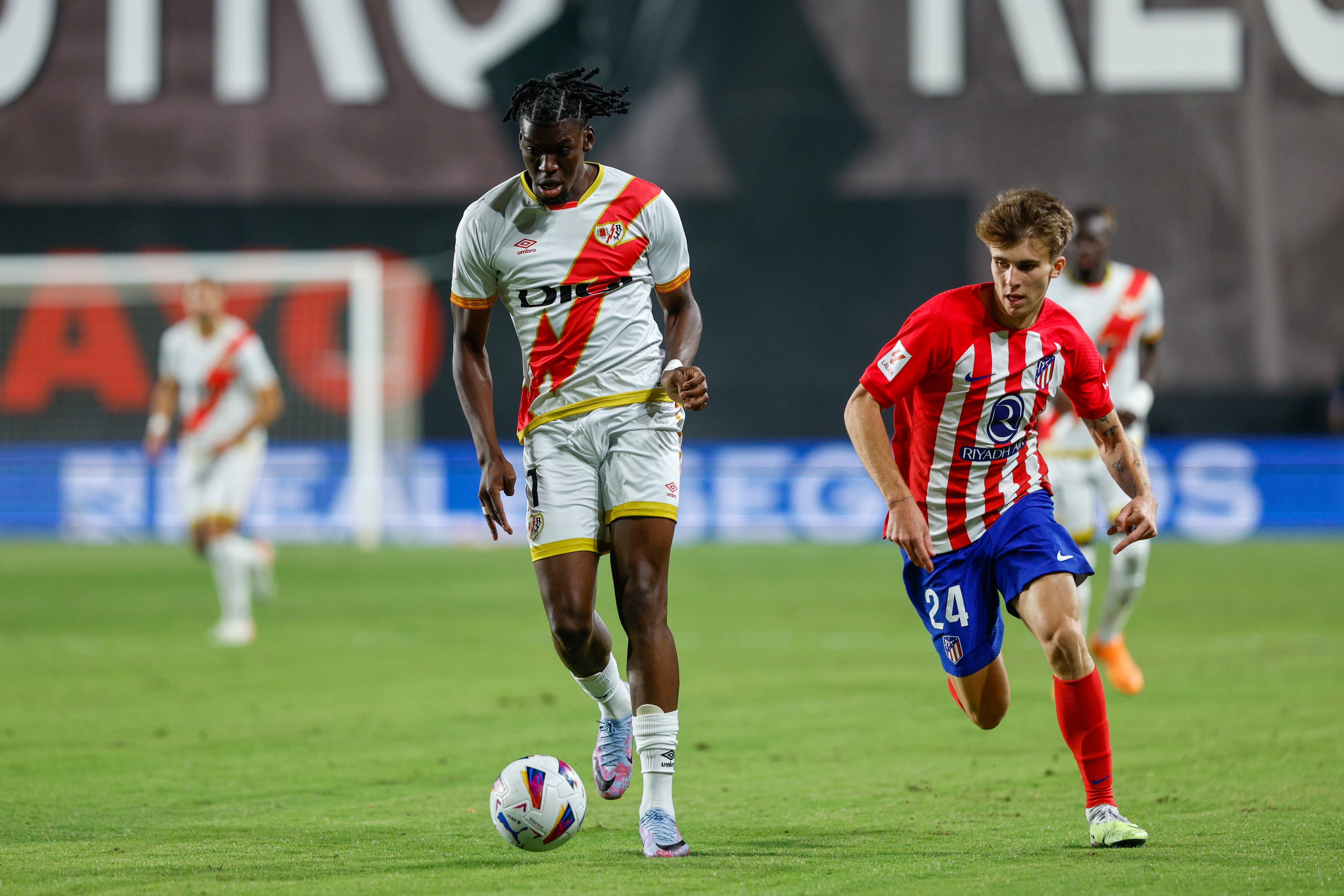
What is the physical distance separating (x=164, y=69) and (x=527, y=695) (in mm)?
14511

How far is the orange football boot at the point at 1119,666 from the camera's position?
27.1 feet

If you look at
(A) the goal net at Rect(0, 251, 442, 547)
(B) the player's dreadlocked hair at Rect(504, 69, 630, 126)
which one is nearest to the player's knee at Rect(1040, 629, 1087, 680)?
(B) the player's dreadlocked hair at Rect(504, 69, 630, 126)

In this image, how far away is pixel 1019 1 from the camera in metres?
20.0

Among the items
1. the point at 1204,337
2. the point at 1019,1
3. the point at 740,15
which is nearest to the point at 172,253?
the point at 740,15

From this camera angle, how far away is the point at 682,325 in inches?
205

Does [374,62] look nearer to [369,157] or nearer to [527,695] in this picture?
[369,157]

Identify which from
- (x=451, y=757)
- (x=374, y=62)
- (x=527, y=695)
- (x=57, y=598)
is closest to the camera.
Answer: (x=451, y=757)

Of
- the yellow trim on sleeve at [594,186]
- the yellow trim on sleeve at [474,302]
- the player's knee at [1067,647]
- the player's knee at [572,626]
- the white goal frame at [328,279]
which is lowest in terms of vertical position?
the player's knee at [1067,647]

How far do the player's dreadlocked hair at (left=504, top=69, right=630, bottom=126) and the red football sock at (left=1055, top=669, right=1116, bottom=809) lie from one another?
2.23 meters

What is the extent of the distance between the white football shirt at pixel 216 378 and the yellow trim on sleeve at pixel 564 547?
672 centimetres

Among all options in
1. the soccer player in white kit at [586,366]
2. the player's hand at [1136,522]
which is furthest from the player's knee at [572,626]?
the player's hand at [1136,522]

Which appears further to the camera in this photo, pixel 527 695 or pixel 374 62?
pixel 374 62

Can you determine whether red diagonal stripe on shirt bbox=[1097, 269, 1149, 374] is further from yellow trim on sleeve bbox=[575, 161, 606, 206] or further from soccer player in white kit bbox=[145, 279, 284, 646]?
soccer player in white kit bbox=[145, 279, 284, 646]

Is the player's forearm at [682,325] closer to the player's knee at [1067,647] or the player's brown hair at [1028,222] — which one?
the player's brown hair at [1028,222]
